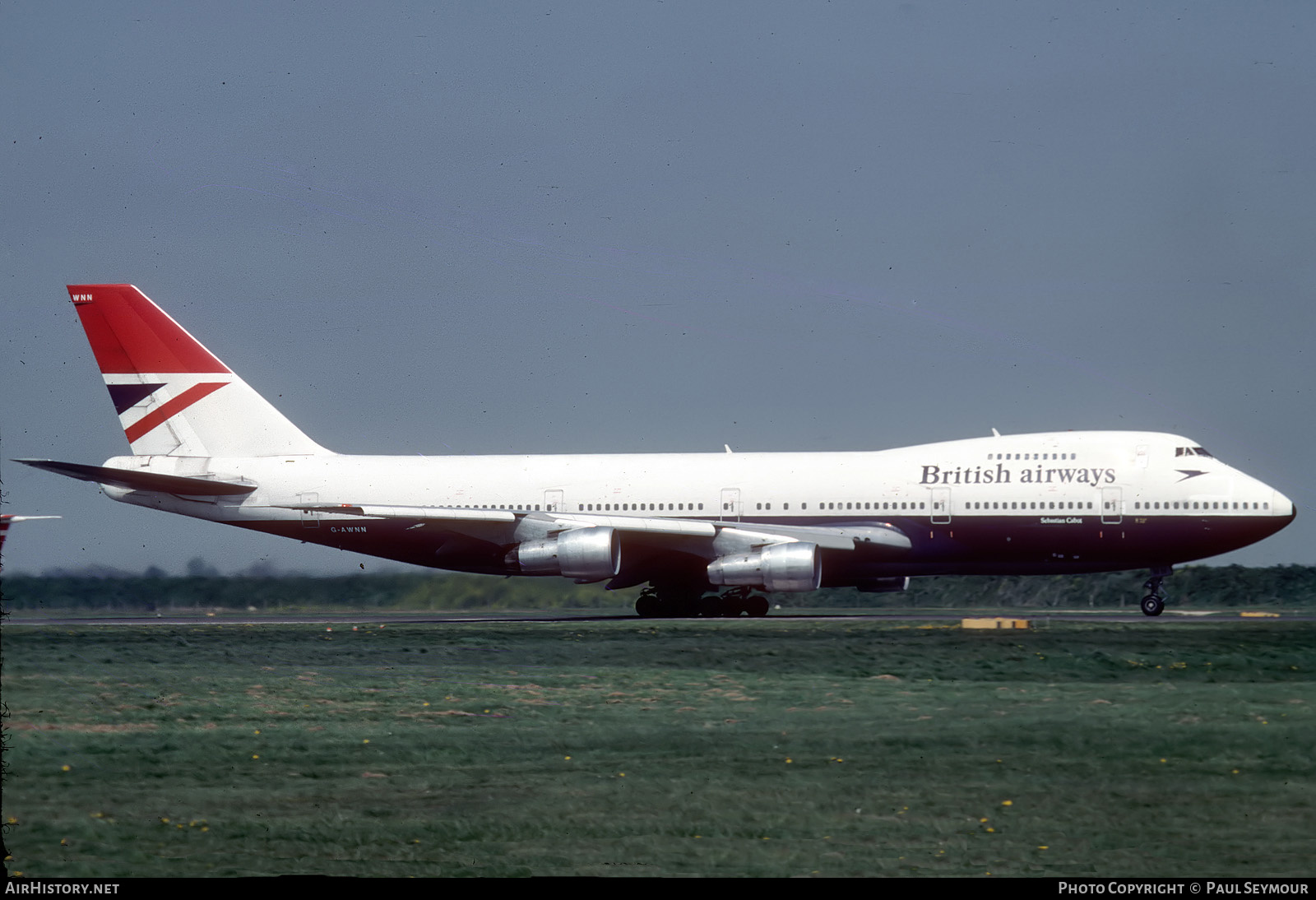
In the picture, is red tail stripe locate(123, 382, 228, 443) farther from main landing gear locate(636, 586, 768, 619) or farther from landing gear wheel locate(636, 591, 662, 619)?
main landing gear locate(636, 586, 768, 619)

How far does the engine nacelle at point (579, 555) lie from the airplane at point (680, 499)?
6 centimetres

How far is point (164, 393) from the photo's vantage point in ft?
138

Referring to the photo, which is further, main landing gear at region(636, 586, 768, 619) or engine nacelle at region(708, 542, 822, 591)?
main landing gear at region(636, 586, 768, 619)

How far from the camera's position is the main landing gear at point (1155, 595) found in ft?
114

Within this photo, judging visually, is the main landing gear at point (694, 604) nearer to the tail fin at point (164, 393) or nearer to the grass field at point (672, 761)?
the tail fin at point (164, 393)

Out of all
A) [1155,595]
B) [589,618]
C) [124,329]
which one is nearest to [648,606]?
[589,618]

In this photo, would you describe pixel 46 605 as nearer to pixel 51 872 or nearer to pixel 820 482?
pixel 820 482

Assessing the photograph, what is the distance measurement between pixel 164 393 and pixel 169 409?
49cm

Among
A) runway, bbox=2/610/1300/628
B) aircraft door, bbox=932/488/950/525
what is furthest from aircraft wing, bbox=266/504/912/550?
runway, bbox=2/610/1300/628

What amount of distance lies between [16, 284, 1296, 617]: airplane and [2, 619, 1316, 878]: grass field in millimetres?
10320

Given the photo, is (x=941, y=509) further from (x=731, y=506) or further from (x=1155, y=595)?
(x=1155, y=595)

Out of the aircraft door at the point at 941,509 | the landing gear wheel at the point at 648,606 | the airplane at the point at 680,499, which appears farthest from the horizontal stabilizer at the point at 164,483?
the aircraft door at the point at 941,509

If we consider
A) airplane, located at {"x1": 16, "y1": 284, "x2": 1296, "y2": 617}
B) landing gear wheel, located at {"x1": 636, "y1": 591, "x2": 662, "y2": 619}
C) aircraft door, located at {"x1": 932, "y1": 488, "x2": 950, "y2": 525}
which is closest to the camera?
airplane, located at {"x1": 16, "y1": 284, "x2": 1296, "y2": 617}

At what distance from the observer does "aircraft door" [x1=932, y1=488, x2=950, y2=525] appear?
118 feet
